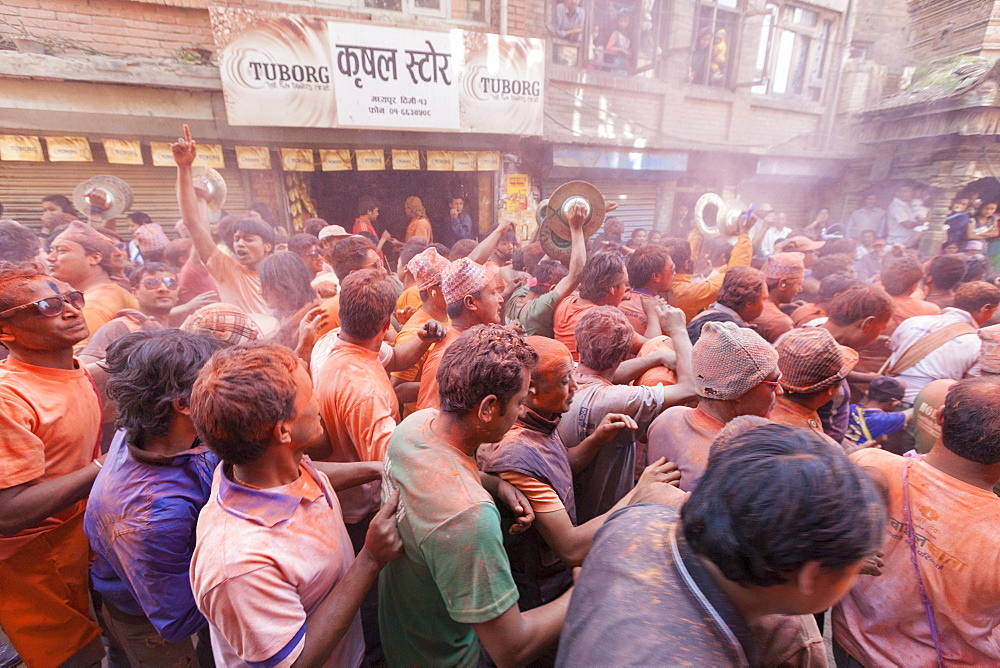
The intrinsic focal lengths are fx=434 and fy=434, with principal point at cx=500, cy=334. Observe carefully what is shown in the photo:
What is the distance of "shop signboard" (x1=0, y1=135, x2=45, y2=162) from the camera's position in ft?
22.3

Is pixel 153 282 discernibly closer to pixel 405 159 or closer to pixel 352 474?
pixel 352 474

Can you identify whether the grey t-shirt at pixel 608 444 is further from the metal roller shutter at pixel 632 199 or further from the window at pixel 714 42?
the window at pixel 714 42

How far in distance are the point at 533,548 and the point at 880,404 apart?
286 cm

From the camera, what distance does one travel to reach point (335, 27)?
7.59m

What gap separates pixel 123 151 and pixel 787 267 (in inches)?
392

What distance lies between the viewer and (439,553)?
1.30 meters

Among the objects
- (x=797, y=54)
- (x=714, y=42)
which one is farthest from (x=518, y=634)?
(x=797, y=54)

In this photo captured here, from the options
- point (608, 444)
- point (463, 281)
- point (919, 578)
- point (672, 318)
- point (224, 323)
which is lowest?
point (919, 578)

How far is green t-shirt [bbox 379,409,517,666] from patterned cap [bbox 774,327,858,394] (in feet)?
5.71

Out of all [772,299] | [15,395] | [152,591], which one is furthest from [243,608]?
[772,299]

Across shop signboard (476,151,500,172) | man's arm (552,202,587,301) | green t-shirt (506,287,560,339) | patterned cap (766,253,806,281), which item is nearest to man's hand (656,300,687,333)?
man's arm (552,202,587,301)

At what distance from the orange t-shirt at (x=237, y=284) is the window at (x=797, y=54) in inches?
579

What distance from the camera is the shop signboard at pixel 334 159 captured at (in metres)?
8.55

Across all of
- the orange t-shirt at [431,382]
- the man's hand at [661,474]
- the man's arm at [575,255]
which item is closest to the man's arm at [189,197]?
the orange t-shirt at [431,382]
